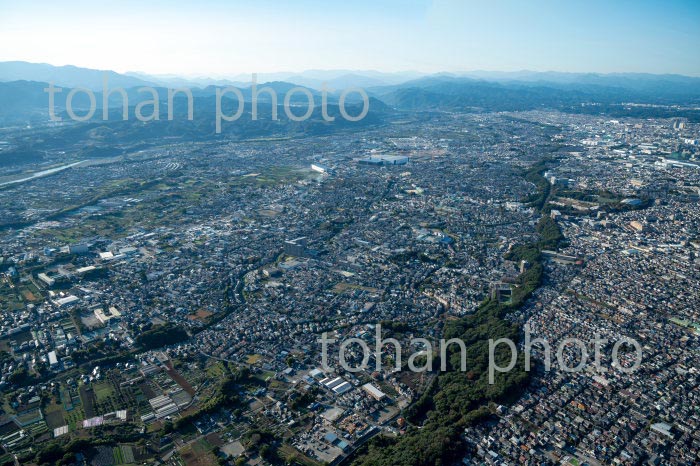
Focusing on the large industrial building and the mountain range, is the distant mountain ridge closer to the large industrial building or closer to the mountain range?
the mountain range

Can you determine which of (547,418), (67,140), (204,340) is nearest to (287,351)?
(204,340)

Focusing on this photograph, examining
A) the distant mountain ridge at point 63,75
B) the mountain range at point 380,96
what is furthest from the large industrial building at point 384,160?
the distant mountain ridge at point 63,75

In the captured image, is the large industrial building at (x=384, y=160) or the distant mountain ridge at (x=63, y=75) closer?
the large industrial building at (x=384, y=160)

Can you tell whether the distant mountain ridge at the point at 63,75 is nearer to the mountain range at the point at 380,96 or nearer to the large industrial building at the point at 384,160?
the mountain range at the point at 380,96

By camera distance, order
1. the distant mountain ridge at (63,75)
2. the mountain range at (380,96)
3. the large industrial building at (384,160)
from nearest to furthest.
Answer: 1. the large industrial building at (384,160)
2. the mountain range at (380,96)
3. the distant mountain ridge at (63,75)

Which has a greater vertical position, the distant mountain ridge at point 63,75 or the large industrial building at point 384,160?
the distant mountain ridge at point 63,75

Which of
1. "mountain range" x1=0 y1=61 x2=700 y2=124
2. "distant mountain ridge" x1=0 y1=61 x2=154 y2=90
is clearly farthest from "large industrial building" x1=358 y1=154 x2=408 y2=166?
"distant mountain ridge" x1=0 y1=61 x2=154 y2=90

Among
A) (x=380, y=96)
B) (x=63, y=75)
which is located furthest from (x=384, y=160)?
(x=63, y=75)

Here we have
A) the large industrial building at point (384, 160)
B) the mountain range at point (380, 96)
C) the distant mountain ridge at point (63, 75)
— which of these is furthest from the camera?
the distant mountain ridge at point (63, 75)

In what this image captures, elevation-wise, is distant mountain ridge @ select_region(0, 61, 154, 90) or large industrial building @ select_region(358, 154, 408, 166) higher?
distant mountain ridge @ select_region(0, 61, 154, 90)

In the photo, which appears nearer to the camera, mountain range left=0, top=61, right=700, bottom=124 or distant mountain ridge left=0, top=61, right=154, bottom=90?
mountain range left=0, top=61, right=700, bottom=124

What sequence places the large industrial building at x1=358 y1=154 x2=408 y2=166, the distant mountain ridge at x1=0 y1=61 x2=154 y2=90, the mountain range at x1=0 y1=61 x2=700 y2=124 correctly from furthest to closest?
the distant mountain ridge at x1=0 y1=61 x2=154 y2=90 < the mountain range at x1=0 y1=61 x2=700 y2=124 < the large industrial building at x1=358 y1=154 x2=408 y2=166

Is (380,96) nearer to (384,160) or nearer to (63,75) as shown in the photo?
(63,75)
